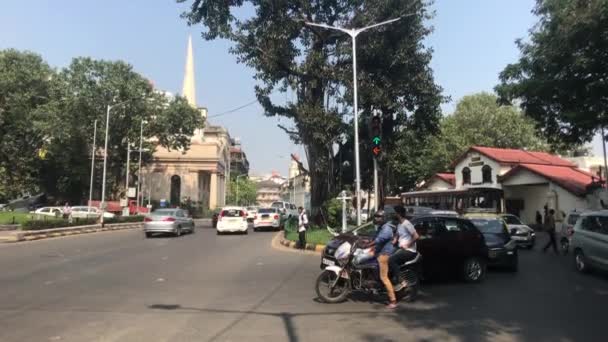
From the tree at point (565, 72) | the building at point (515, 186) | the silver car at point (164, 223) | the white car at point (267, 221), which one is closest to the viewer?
the tree at point (565, 72)

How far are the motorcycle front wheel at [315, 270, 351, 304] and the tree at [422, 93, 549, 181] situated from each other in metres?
46.8

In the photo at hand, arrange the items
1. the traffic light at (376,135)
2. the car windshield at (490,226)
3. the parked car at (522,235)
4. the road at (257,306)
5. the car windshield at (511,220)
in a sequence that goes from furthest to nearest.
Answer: the car windshield at (511,220) < the parked car at (522,235) < the traffic light at (376,135) < the car windshield at (490,226) < the road at (257,306)

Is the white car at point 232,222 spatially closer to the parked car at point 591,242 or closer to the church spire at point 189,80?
the parked car at point 591,242

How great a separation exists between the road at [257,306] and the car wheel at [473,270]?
0.30 meters

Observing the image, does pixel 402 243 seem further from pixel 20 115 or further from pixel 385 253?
pixel 20 115

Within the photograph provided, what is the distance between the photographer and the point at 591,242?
13.5 metres

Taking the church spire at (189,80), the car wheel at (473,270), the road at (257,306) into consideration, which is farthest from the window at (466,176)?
the church spire at (189,80)

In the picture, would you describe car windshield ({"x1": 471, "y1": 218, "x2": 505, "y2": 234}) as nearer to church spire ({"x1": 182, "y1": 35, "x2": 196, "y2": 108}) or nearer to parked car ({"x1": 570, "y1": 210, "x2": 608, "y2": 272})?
parked car ({"x1": 570, "y1": 210, "x2": 608, "y2": 272})

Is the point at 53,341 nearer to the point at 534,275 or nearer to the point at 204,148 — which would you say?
the point at 534,275

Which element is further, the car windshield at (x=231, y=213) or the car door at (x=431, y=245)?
the car windshield at (x=231, y=213)

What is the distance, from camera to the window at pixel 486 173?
44.4 meters

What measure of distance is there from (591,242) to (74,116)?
49190mm

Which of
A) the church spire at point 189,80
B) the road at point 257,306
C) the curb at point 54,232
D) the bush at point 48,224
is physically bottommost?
the road at point 257,306

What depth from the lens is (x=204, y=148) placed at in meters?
78.8
